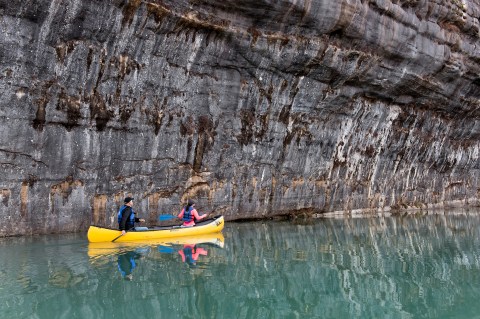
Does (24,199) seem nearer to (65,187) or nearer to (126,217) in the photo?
(65,187)

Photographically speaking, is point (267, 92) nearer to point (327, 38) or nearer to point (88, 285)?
point (327, 38)

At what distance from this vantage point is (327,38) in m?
19.7

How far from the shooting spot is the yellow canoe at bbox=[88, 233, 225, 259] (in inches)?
483

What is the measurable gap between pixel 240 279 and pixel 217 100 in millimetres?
10217

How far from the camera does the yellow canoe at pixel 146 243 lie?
1227 cm

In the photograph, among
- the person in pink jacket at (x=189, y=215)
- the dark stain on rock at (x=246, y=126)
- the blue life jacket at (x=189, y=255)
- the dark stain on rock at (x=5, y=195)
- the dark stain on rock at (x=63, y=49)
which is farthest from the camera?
the dark stain on rock at (x=246, y=126)

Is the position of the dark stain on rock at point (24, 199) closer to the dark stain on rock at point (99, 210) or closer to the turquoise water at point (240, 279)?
the turquoise water at point (240, 279)

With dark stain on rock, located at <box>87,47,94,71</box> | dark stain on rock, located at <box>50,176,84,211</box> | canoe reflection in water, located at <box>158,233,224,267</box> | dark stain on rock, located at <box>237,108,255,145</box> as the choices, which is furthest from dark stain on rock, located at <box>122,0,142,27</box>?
canoe reflection in water, located at <box>158,233,224,267</box>

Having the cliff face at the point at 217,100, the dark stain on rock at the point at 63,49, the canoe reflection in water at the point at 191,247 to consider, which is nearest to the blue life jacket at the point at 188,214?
the canoe reflection in water at the point at 191,247

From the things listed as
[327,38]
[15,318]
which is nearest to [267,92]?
[327,38]

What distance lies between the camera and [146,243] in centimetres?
1404

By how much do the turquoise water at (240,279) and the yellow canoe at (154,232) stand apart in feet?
1.40

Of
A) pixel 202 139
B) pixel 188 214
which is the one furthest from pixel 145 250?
pixel 202 139

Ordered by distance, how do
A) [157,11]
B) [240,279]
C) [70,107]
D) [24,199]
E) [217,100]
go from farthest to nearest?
[217,100] → [157,11] → [70,107] → [24,199] → [240,279]
